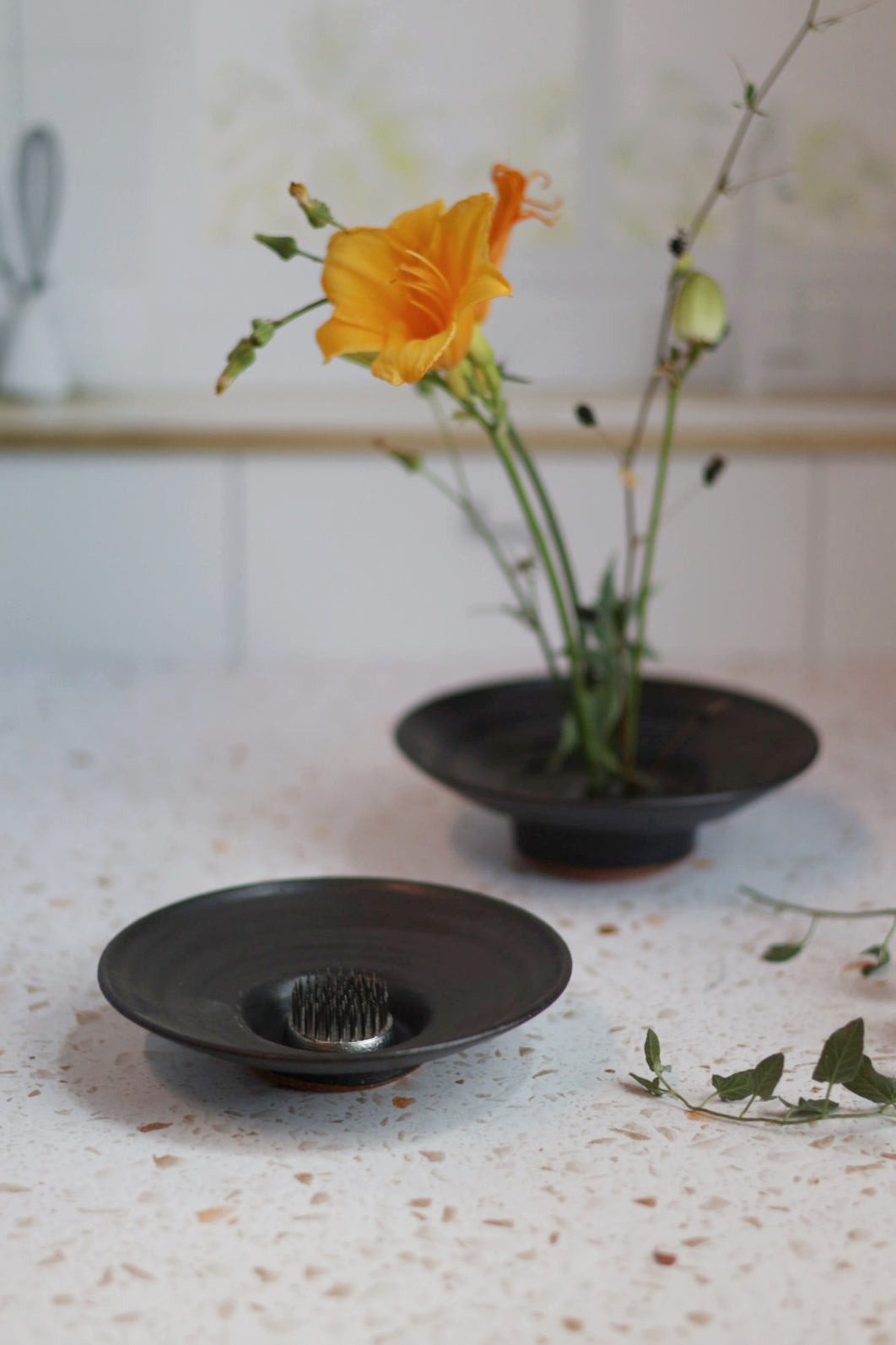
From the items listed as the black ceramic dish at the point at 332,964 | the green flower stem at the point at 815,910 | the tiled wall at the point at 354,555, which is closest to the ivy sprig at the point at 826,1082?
the black ceramic dish at the point at 332,964

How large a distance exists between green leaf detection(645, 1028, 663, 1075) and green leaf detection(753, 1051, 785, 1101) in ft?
0.17

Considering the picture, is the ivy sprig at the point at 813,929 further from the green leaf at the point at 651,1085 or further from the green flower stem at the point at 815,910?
the green leaf at the point at 651,1085

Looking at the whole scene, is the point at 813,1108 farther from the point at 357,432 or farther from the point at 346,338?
the point at 357,432

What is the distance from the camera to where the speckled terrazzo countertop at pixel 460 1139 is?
626mm

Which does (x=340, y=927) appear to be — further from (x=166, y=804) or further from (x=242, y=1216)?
(x=166, y=804)

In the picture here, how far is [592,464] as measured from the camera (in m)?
2.16

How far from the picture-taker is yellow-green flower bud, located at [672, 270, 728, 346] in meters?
0.96

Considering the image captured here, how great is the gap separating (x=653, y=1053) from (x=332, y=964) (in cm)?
20

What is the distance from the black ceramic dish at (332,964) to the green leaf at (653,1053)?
6 centimetres

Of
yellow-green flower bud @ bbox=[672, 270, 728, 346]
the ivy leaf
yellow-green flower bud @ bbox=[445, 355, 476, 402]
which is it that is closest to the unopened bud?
yellow-green flower bud @ bbox=[445, 355, 476, 402]

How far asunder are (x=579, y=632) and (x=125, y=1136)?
1.82ft

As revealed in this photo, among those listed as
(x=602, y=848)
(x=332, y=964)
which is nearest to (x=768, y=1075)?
(x=332, y=964)

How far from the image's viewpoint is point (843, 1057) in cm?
77

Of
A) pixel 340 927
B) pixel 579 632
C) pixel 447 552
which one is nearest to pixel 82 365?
pixel 447 552
